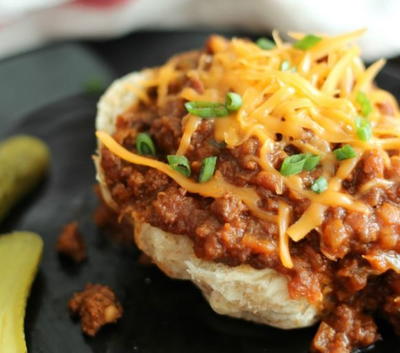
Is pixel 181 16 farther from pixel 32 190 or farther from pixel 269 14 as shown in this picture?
pixel 32 190

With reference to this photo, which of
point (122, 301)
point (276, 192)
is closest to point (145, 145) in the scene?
point (276, 192)

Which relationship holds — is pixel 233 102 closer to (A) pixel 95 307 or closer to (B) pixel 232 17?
(A) pixel 95 307

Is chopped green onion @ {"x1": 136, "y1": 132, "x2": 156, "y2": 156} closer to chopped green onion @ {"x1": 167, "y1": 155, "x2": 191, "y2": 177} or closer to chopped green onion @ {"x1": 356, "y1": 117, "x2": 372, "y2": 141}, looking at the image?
chopped green onion @ {"x1": 167, "y1": 155, "x2": 191, "y2": 177}

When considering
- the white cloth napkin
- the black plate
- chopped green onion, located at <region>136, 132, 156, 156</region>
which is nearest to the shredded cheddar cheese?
chopped green onion, located at <region>136, 132, 156, 156</region>

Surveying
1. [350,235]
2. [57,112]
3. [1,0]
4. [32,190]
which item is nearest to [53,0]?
[1,0]

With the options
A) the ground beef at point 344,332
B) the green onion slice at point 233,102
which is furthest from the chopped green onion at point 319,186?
the ground beef at point 344,332

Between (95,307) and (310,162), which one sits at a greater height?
(310,162)

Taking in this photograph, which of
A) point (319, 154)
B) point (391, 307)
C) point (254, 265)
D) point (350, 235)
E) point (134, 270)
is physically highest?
point (319, 154)
